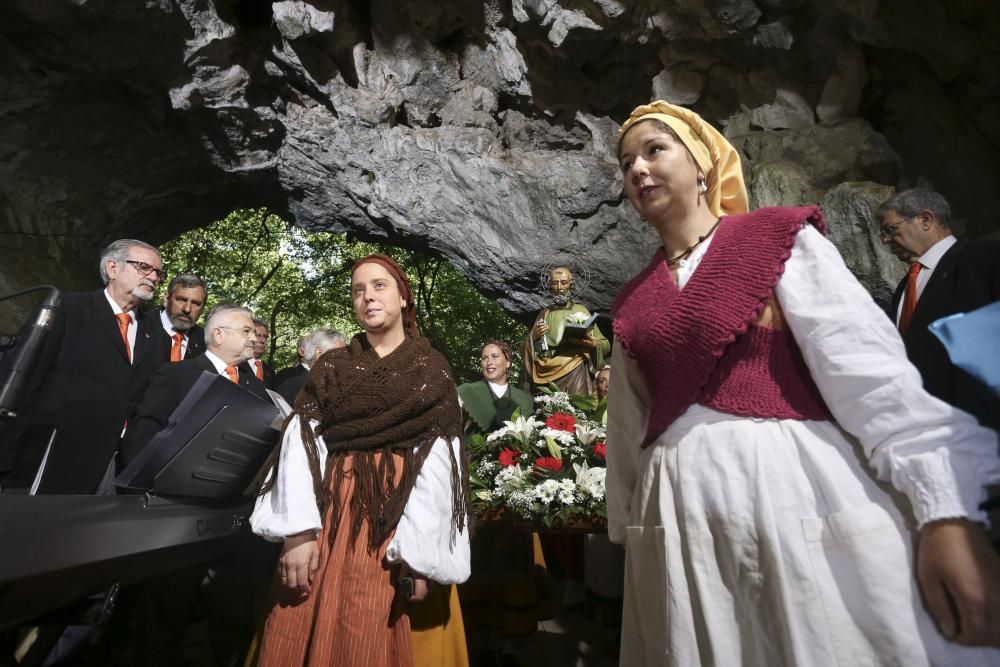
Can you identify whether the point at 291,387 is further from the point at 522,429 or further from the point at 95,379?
the point at 522,429

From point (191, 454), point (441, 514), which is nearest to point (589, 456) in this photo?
point (441, 514)

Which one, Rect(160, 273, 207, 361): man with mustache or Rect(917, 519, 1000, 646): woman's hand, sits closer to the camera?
Rect(917, 519, 1000, 646): woman's hand

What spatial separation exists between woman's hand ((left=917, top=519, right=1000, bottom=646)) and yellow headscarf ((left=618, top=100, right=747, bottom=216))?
0.81 metres

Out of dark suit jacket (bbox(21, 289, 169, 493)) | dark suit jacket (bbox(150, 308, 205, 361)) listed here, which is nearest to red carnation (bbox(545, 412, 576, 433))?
dark suit jacket (bbox(21, 289, 169, 493))

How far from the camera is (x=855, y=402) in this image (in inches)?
42.0

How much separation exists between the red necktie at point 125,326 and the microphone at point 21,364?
79.6 inches

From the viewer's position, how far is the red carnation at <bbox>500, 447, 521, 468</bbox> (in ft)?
9.23

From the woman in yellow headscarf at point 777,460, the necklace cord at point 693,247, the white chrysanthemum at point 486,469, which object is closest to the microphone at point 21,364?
the woman in yellow headscarf at point 777,460

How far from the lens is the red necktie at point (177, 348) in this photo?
405 cm

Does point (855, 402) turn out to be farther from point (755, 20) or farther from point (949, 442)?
point (755, 20)

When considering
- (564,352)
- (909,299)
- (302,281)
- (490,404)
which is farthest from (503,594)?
(302,281)

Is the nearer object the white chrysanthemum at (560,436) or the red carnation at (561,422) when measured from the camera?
the white chrysanthemum at (560,436)

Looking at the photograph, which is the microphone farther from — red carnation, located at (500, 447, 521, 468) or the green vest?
the green vest

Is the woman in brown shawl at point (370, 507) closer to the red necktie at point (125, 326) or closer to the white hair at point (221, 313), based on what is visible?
the white hair at point (221, 313)
